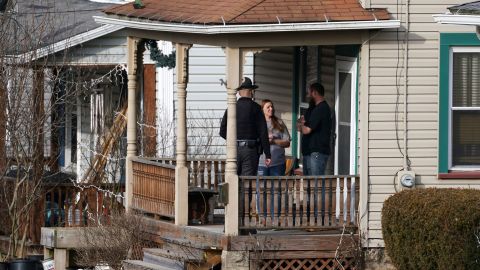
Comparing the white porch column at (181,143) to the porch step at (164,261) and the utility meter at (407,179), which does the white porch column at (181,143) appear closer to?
the porch step at (164,261)

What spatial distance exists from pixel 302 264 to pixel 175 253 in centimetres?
174

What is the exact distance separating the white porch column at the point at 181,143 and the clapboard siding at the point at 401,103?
2344 mm

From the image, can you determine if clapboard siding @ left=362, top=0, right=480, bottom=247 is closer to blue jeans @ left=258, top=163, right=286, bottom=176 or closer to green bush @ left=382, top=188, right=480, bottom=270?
green bush @ left=382, top=188, right=480, bottom=270

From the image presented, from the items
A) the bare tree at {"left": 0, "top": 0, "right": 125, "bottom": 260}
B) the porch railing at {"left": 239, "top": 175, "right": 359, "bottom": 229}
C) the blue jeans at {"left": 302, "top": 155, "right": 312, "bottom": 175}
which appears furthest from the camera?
the bare tree at {"left": 0, "top": 0, "right": 125, "bottom": 260}

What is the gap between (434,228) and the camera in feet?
47.5

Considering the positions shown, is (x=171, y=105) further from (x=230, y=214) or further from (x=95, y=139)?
(x=230, y=214)

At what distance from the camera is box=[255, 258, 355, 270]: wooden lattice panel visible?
16438mm

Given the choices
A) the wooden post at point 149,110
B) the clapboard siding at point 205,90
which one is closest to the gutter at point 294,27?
the wooden post at point 149,110

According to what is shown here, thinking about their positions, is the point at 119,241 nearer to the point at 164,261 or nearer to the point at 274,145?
the point at 164,261

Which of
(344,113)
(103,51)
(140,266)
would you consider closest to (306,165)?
(344,113)

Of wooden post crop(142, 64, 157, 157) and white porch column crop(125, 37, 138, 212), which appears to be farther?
wooden post crop(142, 64, 157, 157)

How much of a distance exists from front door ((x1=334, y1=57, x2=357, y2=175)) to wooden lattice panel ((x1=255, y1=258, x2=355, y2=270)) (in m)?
1.20

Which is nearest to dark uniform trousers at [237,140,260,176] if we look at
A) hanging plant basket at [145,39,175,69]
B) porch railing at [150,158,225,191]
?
porch railing at [150,158,225,191]

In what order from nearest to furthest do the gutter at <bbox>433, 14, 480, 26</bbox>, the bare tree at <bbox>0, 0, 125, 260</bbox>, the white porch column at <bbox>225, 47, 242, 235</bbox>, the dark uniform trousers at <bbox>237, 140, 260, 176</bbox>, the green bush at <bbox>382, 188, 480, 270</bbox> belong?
the gutter at <bbox>433, 14, 480, 26</bbox> → the green bush at <bbox>382, 188, 480, 270</bbox> → the white porch column at <bbox>225, 47, 242, 235</bbox> → the dark uniform trousers at <bbox>237, 140, 260, 176</bbox> → the bare tree at <bbox>0, 0, 125, 260</bbox>
